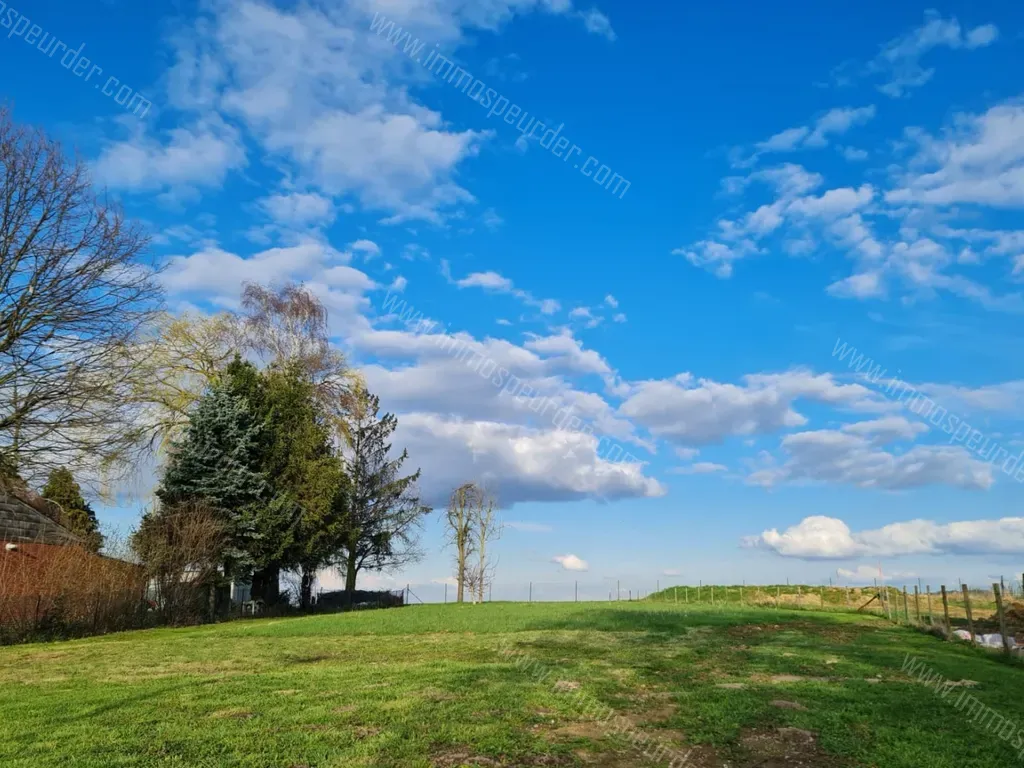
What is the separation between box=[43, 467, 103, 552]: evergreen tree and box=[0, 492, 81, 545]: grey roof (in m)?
0.39

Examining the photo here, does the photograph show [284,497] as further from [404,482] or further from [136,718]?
[136,718]

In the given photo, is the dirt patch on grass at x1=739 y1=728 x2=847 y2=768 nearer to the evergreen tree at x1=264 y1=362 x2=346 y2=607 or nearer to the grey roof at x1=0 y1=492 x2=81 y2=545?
the grey roof at x1=0 y1=492 x2=81 y2=545

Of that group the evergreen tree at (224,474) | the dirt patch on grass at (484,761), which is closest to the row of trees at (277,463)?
the evergreen tree at (224,474)

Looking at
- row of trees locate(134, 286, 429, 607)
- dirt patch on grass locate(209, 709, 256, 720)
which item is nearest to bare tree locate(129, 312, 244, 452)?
row of trees locate(134, 286, 429, 607)

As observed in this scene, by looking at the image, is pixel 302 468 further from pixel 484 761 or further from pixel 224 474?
pixel 484 761

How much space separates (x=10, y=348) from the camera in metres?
19.2

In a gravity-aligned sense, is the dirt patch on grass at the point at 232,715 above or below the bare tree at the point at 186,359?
below

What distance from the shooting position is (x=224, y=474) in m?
34.1

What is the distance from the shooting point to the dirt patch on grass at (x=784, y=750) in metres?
8.04

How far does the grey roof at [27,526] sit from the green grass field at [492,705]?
40.6 ft

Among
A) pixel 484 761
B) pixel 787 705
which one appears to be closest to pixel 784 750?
pixel 787 705

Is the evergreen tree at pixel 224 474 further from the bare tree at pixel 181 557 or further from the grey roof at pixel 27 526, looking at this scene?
the grey roof at pixel 27 526

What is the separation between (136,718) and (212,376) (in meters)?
31.7

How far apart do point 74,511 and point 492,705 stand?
2975cm
